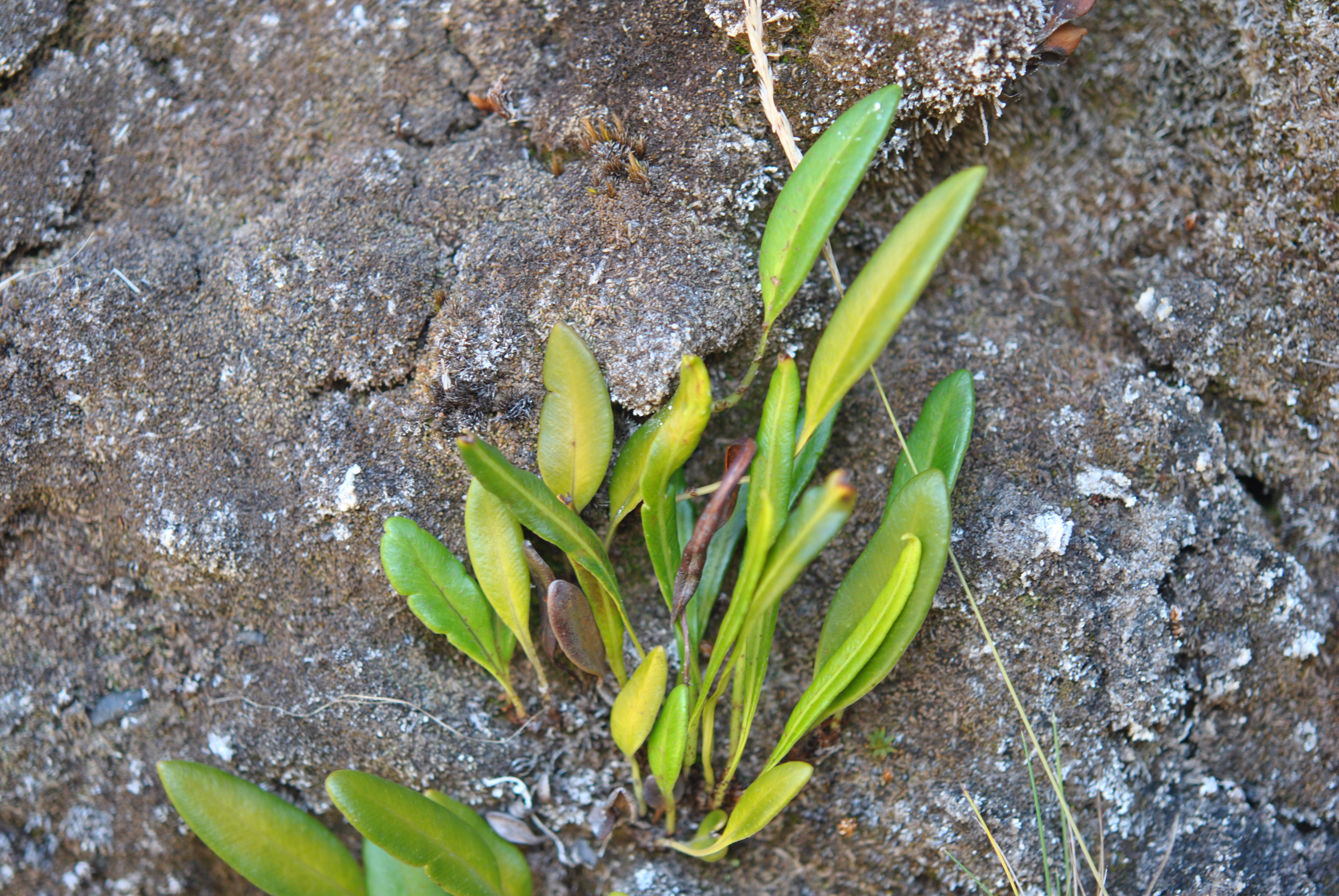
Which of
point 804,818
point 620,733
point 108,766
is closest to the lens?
point 620,733

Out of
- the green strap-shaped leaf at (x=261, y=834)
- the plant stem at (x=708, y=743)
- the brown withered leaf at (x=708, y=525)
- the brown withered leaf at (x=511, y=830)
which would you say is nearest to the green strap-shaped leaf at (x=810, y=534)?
the brown withered leaf at (x=708, y=525)

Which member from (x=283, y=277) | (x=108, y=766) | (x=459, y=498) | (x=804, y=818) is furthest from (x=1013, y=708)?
(x=108, y=766)

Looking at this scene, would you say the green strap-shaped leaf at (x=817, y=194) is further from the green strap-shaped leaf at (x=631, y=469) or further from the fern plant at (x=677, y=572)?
the green strap-shaped leaf at (x=631, y=469)

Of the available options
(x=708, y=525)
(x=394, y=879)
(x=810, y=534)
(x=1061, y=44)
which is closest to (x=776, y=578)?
(x=810, y=534)

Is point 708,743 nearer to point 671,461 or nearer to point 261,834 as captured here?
point 671,461

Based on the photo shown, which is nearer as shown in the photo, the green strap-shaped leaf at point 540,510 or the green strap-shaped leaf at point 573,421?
the green strap-shaped leaf at point 540,510

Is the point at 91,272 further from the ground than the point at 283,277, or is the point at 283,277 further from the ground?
the point at 91,272

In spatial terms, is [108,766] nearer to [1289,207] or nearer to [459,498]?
[459,498]
